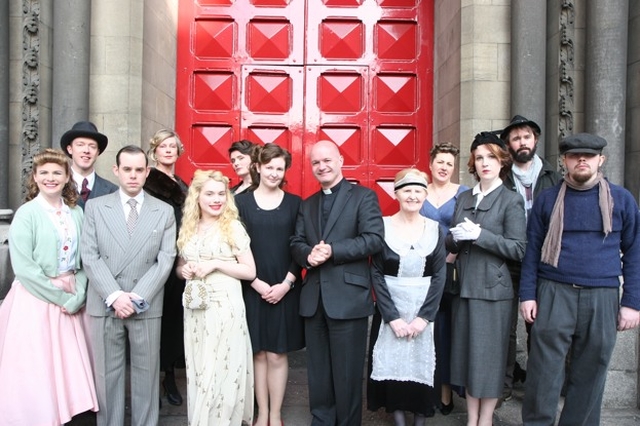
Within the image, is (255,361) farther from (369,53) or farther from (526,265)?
(369,53)

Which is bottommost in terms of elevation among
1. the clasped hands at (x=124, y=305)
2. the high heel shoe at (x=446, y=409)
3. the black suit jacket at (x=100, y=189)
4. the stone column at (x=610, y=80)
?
the high heel shoe at (x=446, y=409)

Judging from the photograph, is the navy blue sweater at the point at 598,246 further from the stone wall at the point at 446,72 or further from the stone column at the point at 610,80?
the stone wall at the point at 446,72

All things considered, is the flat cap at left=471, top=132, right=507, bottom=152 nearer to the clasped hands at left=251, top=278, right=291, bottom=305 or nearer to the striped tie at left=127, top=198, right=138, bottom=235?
the clasped hands at left=251, top=278, right=291, bottom=305

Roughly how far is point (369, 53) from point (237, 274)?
409 cm

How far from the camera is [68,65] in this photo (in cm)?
554

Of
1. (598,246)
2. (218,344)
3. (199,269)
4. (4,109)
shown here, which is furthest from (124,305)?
(598,246)

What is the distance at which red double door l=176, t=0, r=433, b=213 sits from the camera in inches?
269

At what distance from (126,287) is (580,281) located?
115 inches

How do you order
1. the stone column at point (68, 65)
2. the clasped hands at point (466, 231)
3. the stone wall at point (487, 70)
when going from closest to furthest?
the clasped hands at point (466, 231)
the stone column at point (68, 65)
the stone wall at point (487, 70)

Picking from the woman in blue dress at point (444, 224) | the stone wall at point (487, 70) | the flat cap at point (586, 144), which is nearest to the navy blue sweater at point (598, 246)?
the flat cap at point (586, 144)

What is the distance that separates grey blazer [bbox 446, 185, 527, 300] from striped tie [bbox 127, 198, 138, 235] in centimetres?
213

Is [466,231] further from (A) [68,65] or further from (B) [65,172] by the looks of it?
(A) [68,65]

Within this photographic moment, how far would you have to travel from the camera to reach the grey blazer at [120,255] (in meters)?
3.69

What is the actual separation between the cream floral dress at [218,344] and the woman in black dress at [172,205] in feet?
2.39
